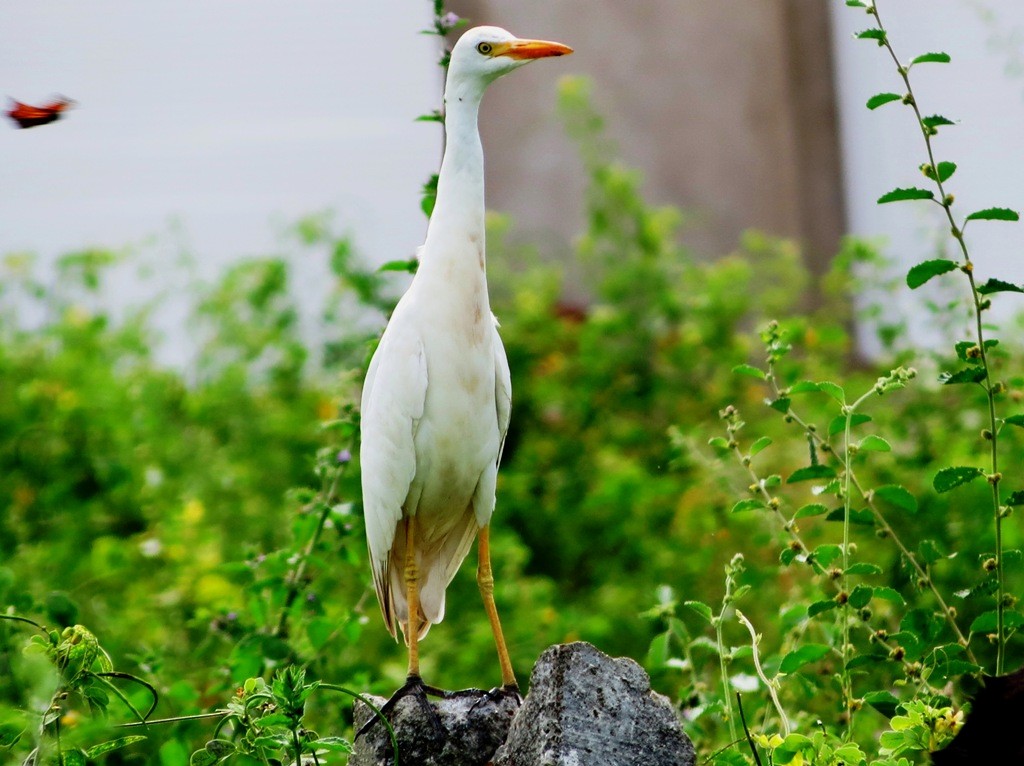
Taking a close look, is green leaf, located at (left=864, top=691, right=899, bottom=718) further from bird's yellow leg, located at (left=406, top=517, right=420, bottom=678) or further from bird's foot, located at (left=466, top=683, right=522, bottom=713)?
bird's yellow leg, located at (left=406, top=517, right=420, bottom=678)

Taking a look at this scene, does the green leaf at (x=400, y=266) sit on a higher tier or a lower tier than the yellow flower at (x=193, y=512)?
higher

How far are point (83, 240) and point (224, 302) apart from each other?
2.53 feet

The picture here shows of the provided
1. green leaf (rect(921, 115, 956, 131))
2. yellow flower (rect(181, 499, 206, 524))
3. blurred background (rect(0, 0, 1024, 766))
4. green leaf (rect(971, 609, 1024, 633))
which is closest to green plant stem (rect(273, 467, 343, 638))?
blurred background (rect(0, 0, 1024, 766))

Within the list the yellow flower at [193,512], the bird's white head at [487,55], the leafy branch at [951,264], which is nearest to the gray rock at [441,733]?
the leafy branch at [951,264]

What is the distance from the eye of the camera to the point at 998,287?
73.9 inches

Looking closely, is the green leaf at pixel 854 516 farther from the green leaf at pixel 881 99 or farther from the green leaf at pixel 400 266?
the green leaf at pixel 400 266

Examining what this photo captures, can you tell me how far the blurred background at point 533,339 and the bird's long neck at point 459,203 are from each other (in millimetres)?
409

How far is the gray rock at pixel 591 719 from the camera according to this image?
1877mm

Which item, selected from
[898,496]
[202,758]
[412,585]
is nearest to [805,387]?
[898,496]

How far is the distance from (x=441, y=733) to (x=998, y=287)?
1195 mm

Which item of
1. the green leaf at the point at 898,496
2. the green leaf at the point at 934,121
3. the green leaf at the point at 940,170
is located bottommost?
the green leaf at the point at 898,496

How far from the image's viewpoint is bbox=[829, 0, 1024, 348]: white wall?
5.75 meters

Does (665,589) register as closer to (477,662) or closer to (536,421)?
(477,662)

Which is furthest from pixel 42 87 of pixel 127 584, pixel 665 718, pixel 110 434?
pixel 665 718
